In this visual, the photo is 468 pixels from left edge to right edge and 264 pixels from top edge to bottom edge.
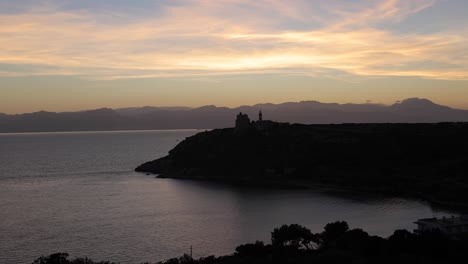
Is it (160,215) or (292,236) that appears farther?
(160,215)

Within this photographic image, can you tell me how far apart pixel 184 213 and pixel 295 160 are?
4841 cm

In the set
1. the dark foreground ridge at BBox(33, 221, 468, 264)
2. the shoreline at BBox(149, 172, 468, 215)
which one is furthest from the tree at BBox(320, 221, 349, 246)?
the shoreline at BBox(149, 172, 468, 215)

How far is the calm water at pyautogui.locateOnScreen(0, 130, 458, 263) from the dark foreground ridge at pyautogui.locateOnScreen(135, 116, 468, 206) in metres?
10.5

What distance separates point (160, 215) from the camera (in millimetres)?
68438

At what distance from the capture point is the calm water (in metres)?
50.1

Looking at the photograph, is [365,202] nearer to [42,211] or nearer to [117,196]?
[117,196]

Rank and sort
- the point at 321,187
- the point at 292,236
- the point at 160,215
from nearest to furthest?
the point at 292,236 → the point at 160,215 → the point at 321,187

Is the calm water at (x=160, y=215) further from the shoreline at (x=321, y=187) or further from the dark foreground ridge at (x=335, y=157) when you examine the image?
the dark foreground ridge at (x=335, y=157)

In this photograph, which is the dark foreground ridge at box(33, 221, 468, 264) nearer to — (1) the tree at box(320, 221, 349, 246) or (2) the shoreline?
(1) the tree at box(320, 221, 349, 246)

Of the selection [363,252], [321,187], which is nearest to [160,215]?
[321,187]

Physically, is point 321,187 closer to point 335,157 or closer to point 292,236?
point 335,157

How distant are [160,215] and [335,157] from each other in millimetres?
55157

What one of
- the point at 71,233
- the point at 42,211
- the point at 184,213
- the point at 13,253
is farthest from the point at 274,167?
the point at 13,253

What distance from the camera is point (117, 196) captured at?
85500mm
